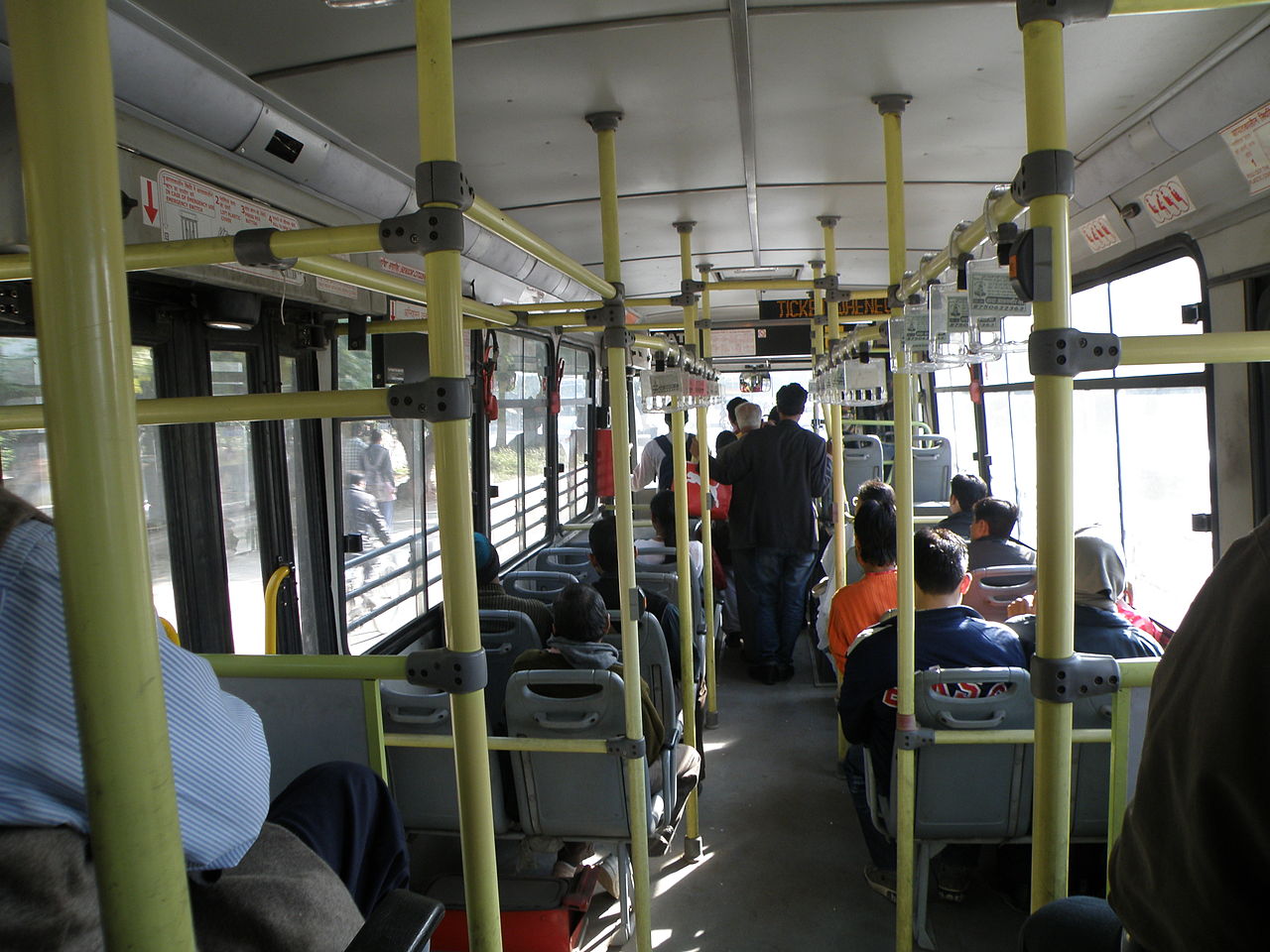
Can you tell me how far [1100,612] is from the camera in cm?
282

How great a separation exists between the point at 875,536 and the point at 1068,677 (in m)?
2.45

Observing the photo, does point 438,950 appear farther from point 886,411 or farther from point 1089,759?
point 886,411

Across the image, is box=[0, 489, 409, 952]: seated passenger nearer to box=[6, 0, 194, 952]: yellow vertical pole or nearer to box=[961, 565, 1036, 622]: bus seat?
box=[6, 0, 194, 952]: yellow vertical pole

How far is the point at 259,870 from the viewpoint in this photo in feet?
4.26

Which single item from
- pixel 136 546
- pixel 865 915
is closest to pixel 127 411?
pixel 136 546

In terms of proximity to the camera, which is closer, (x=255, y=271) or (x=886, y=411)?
(x=255, y=271)

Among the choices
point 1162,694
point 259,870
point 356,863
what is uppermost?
point 1162,694

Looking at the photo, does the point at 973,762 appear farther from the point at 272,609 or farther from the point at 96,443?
the point at 96,443

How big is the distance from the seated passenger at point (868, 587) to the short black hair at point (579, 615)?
4.08 ft

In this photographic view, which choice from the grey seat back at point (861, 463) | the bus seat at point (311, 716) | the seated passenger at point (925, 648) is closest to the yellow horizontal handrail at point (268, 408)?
the bus seat at point (311, 716)

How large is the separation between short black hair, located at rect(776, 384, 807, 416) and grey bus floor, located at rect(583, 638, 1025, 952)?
202 cm

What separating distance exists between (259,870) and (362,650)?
9.53 ft

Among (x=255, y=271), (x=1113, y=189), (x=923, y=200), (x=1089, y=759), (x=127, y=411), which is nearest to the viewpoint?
(x=127, y=411)

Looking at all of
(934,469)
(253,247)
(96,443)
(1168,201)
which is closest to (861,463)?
(934,469)
